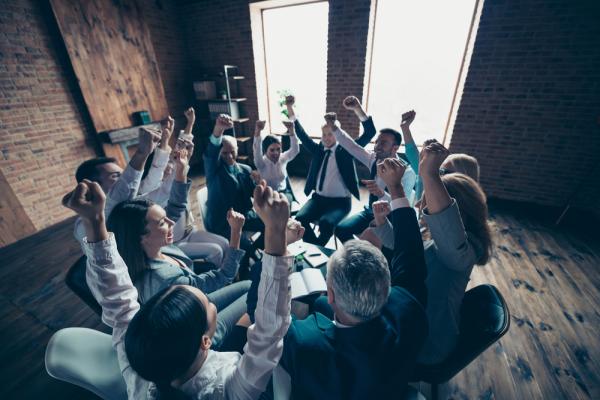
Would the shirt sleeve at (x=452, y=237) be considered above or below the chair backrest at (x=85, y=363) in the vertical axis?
above

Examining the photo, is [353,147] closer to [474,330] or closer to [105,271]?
[474,330]

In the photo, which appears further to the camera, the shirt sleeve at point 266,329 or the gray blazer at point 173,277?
the gray blazer at point 173,277

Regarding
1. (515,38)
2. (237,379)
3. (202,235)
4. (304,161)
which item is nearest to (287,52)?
(304,161)

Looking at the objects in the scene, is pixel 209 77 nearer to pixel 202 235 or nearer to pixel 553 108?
pixel 202 235

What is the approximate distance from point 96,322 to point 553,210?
5.82 metres

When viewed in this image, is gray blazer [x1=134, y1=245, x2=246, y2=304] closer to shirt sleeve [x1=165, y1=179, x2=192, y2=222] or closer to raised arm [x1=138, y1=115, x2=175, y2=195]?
shirt sleeve [x1=165, y1=179, x2=192, y2=222]

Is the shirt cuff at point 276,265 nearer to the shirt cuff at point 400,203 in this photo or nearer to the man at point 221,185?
the shirt cuff at point 400,203

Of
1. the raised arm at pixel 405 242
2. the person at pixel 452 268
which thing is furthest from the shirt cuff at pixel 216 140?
the person at pixel 452 268

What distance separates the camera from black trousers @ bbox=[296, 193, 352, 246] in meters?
2.78

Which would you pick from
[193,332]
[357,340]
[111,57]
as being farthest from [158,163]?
[111,57]

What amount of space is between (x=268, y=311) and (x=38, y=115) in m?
4.49

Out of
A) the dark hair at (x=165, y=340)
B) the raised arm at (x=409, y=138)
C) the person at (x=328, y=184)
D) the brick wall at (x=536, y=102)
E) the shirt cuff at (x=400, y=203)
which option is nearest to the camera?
the dark hair at (x=165, y=340)

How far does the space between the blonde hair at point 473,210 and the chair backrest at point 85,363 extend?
1.79 meters

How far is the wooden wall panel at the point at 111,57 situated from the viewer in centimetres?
363
